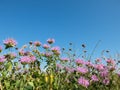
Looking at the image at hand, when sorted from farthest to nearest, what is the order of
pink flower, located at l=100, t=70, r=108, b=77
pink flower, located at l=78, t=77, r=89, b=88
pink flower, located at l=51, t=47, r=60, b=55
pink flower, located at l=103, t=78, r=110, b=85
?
pink flower, located at l=51, t=47, r=60, b=55 → pink flower, located at l=100, t=70, r=108, b=77 → pink flower, located at l=103, t=78, r=110, b=85 → pink flower, located at l=78, t=77, r=89, b=88

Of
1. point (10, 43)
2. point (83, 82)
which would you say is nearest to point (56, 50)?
point (10, 43)

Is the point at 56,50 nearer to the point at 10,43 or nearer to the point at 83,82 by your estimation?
the point at 10,43

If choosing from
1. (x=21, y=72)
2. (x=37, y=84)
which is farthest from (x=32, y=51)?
(x=37, y=84)

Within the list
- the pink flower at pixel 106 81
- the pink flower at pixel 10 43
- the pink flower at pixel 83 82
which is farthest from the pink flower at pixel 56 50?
the pink flower at pixel 83 82

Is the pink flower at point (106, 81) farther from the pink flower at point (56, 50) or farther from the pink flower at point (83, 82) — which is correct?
the pink flower at point (56, 50)

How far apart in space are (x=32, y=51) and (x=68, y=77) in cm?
111

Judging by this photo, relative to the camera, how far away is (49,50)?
5738 mm

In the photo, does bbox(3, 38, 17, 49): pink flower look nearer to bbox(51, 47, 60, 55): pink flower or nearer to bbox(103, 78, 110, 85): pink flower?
bbox(51, 47, 60, 55): pink flower

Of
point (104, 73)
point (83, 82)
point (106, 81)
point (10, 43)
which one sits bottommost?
point (83, 82)

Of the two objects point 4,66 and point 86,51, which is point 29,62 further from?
point 86,51

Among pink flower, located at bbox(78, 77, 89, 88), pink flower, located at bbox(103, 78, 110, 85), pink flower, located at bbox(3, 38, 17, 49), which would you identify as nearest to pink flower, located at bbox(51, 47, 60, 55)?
pink flower, located at bbox(3, 38, 17, 49)

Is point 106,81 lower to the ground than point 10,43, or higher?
lower

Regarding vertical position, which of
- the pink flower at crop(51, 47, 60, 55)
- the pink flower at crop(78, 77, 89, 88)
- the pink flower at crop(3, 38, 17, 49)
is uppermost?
the pink flower at crop(51, 47, 60, 55)

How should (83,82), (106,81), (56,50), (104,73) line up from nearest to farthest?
(83,82) < (106,81) < (104,73) < (56,50)
